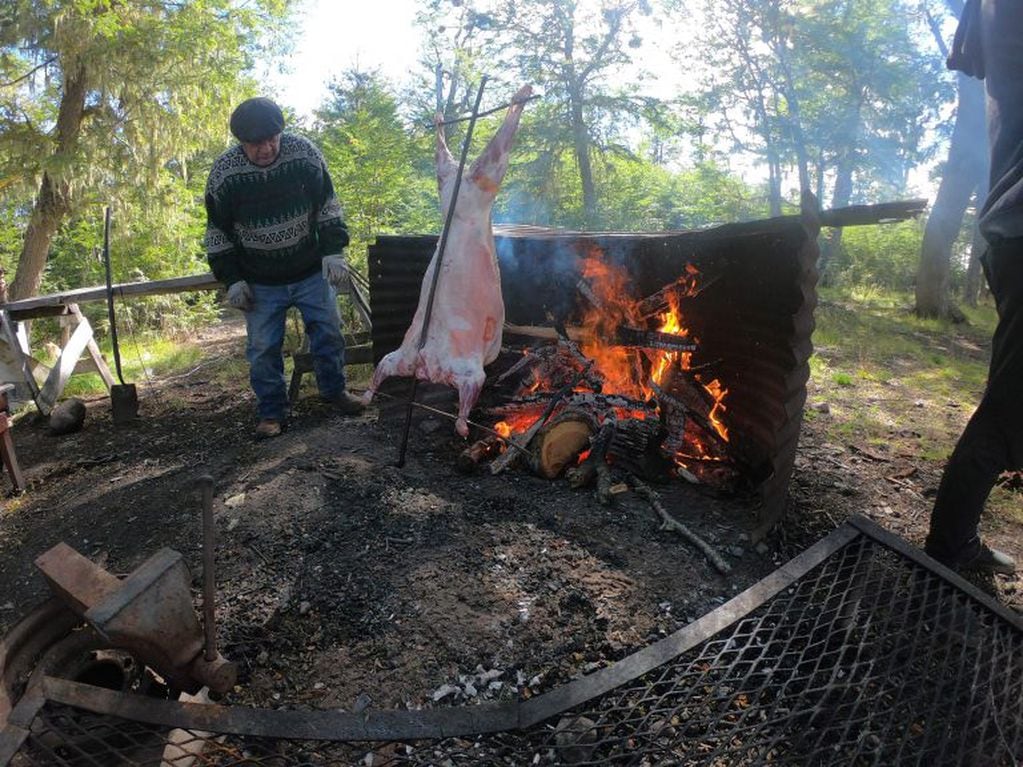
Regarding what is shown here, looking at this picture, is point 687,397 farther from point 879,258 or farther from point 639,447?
point 879,258

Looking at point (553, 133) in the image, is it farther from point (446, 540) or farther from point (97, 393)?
point (446, 540)

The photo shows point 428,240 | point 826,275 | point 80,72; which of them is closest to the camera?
point 428,240

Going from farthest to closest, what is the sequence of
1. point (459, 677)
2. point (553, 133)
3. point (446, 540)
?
1. point (553, 133)
2. point (446, 540)
3. point (459, 677)

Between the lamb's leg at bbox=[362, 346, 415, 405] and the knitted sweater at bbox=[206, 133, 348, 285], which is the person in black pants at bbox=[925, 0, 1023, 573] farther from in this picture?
the knitted sweater at bbox=[206, 133, 348, 285]

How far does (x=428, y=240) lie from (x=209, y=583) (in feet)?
11.4

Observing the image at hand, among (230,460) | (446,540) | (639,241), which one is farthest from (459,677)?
(639,241)

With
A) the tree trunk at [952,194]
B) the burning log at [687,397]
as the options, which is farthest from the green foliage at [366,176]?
the tree trunk at [952,194]

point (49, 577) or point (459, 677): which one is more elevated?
point (49, 577)

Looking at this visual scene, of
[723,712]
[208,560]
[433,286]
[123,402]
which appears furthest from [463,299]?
[123,402]

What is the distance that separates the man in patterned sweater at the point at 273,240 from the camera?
163 inches

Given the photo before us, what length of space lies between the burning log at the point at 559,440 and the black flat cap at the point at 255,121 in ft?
9.09

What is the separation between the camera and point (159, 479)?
→ 3783mm

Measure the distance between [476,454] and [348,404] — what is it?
1712mm

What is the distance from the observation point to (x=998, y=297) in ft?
8.11
